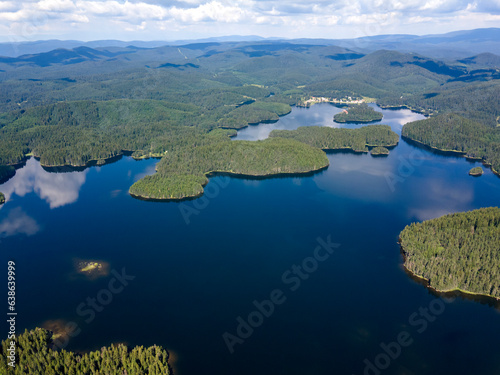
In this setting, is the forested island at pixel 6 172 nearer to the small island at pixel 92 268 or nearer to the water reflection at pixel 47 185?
the water reflection at pixel 47 185

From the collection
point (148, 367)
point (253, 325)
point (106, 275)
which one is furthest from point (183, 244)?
point (148, 367)

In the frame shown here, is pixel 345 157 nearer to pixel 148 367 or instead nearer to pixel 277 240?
pixel 277 240

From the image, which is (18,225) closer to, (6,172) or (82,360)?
(6,172)

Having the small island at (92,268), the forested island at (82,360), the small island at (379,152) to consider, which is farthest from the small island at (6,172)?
the small island at (379,152)

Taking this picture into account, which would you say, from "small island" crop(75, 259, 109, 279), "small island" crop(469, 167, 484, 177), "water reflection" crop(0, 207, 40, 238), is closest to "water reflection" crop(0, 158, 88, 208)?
"water reflection" crop(0, 207, 40, 238)

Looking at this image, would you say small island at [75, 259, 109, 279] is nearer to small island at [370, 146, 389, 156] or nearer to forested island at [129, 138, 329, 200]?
forested island at [129, 138, 329, 200]

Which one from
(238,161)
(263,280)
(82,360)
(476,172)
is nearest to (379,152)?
(476,172)

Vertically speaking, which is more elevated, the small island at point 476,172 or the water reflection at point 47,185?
the small island at point 476,172
